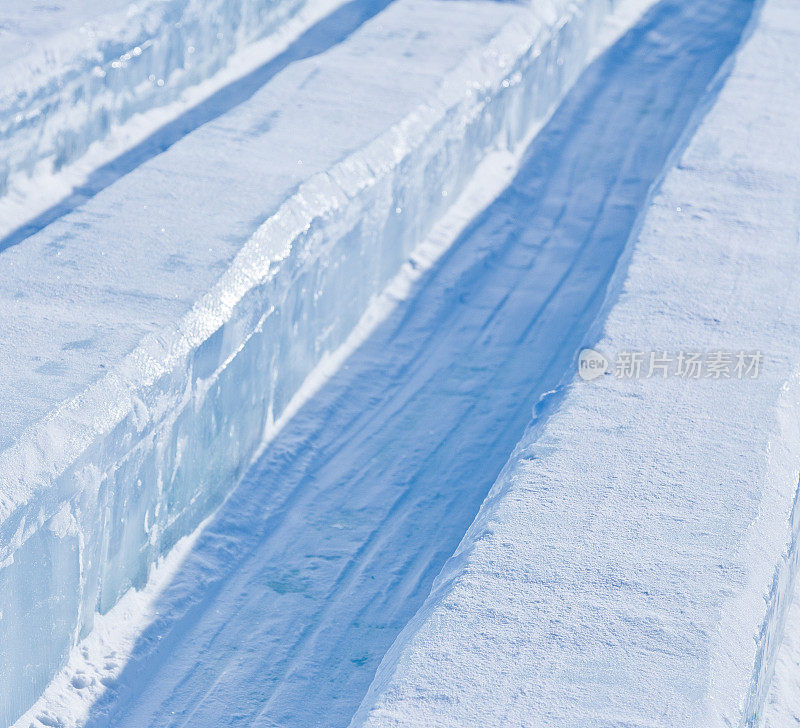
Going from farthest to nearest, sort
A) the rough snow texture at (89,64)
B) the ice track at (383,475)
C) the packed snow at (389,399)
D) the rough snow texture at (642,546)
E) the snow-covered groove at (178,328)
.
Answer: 1. the rough snow texture at (89,64)
2. the ice track at (383,475)
3. the snow-covered groove at (178,328)
4. the packed snow at (389,399)
5. the rough snow texture at (642,546)

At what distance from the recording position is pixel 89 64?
7789 mm

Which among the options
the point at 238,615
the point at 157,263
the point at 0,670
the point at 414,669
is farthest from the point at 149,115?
the point at 414,669

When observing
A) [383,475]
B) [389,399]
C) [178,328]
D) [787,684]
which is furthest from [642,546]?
[389,399]

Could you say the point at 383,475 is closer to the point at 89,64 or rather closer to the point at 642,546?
the point at 642,546

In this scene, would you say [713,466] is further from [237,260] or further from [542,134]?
[542,134]

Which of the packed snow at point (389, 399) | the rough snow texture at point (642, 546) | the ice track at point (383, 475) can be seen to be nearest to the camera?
the rough snow texture at point (642, 546)

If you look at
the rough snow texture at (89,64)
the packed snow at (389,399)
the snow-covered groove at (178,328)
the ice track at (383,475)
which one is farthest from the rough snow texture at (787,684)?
the rough snow texture at (89,64)

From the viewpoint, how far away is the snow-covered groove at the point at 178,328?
3992 mm

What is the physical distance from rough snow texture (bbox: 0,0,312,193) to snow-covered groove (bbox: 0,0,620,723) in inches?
57.5

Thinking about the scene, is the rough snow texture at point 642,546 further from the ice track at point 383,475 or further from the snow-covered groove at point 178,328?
the snow-covered groove at point 178,328

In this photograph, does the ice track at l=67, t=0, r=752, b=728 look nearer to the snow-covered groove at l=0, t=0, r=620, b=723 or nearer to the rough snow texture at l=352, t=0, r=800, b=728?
the snow-covered groove at l=0, t=0, r=620, b=723

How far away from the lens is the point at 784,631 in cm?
432

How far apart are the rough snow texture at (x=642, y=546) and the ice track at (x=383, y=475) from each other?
648mm

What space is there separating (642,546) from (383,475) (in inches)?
68.1
